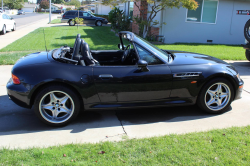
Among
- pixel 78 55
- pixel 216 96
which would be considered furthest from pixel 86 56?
pixel 216 96

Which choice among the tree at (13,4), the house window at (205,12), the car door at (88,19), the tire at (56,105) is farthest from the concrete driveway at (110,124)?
the tree at (13,4)

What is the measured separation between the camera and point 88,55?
4.03 metres

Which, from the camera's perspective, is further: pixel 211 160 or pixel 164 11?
pixel 164 11

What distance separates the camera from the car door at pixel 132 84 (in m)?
3.85

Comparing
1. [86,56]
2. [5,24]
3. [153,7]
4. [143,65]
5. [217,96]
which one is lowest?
[217,96]

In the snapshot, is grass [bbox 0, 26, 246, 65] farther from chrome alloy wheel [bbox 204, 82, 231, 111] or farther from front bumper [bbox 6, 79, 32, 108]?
chrome alloy wheel [bbox 204, 82, 231, 111]

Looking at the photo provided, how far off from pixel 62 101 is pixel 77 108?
262 mm

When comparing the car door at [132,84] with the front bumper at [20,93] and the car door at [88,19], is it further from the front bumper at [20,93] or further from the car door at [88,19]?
the car door at [88,19]

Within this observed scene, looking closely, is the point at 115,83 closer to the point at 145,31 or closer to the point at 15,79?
the point at 15,79

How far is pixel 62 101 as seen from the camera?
383 cm

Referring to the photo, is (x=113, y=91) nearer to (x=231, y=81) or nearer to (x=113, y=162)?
(x=113, y=162)

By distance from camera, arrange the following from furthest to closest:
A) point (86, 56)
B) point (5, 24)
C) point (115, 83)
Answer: point (5, 24) → point (86, 56) → point (115, 83)

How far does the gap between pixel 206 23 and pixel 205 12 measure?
0.67m

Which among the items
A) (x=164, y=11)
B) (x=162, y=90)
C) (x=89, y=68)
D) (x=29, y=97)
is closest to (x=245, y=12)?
(x=164, y=11)
